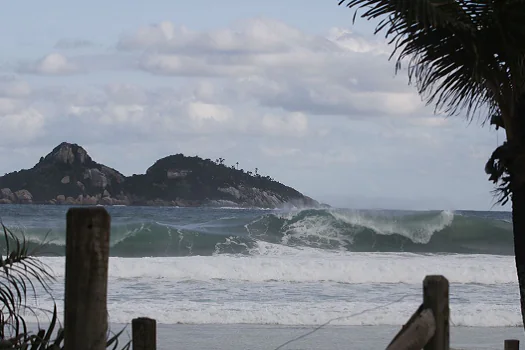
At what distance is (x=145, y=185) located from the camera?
98.4 metres

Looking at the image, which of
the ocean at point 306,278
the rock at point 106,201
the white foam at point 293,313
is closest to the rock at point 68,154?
the rock at point 106,201

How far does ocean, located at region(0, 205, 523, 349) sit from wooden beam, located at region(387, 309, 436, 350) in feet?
6.52

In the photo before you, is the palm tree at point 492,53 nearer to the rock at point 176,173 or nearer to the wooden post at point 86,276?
the wooden post at point 86,276

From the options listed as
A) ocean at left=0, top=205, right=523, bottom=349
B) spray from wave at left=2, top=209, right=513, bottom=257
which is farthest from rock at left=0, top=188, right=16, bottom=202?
spray from wave at left=2, top=209, right=513, bottom=257

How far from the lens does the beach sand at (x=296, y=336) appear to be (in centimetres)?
1163

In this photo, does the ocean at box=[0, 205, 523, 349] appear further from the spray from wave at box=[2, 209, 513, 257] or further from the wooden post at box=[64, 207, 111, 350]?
the wooden post at box=[64, 207, 111, 350]

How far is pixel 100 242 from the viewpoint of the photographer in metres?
3.59

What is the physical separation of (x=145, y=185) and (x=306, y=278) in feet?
257

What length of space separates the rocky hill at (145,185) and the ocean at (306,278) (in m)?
50.1

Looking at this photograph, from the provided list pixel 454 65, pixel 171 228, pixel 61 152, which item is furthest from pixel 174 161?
pixel 454 65

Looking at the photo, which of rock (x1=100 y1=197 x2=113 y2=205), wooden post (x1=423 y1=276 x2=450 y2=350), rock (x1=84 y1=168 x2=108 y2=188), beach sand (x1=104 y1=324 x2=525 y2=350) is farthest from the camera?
rock (x1=84 y1=168 x2=108 y2=188)

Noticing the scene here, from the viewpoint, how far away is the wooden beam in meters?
4.01

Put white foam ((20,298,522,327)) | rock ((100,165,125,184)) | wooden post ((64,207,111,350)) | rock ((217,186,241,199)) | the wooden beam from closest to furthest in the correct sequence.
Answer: wooden post ((64,207,111,350)) → the wooden beam → white foam ((20,298,522,327)) → rock ((100,165,125,184)) → rock ((217,186,241,199))

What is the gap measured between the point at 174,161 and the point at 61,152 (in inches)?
513
